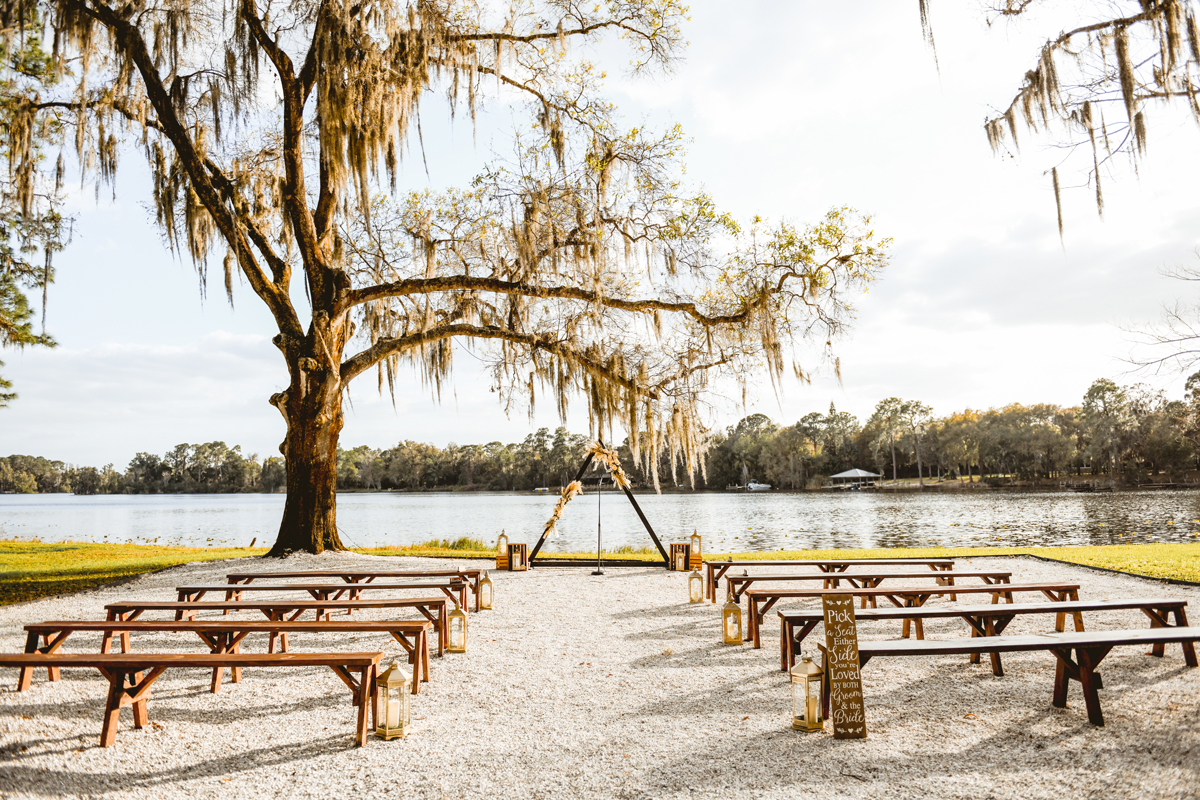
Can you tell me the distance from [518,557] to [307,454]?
3.70 m

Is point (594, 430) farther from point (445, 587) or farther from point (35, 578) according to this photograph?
point (35, 578)

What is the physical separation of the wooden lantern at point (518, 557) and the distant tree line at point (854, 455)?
28864 millimetres

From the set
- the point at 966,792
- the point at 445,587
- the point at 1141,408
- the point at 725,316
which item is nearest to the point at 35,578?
the point at 445,587

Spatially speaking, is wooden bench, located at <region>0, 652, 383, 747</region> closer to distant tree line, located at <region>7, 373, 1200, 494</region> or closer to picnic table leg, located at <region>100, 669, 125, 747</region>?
picnic table leg, located at <region>100, 669, 125, 747</region>

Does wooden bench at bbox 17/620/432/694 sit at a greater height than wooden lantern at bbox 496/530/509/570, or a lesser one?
greater

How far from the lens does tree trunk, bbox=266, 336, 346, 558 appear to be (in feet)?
34.4

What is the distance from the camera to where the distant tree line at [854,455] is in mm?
47719

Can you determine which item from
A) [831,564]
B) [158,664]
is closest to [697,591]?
[831,564]

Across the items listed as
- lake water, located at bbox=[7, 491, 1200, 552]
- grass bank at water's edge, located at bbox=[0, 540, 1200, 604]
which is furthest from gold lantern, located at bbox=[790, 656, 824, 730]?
lake water, located at bbox=[7, 491, 1200, 552]

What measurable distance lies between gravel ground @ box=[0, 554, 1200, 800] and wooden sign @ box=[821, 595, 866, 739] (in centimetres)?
9

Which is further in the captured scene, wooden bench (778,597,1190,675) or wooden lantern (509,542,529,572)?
wooden lantern (509,542,529,572)

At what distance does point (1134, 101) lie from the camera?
6191 mm

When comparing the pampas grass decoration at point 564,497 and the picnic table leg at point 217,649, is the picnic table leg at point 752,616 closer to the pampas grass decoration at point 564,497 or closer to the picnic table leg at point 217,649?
the picnic table leg at point 217,649

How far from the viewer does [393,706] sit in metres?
3.56
